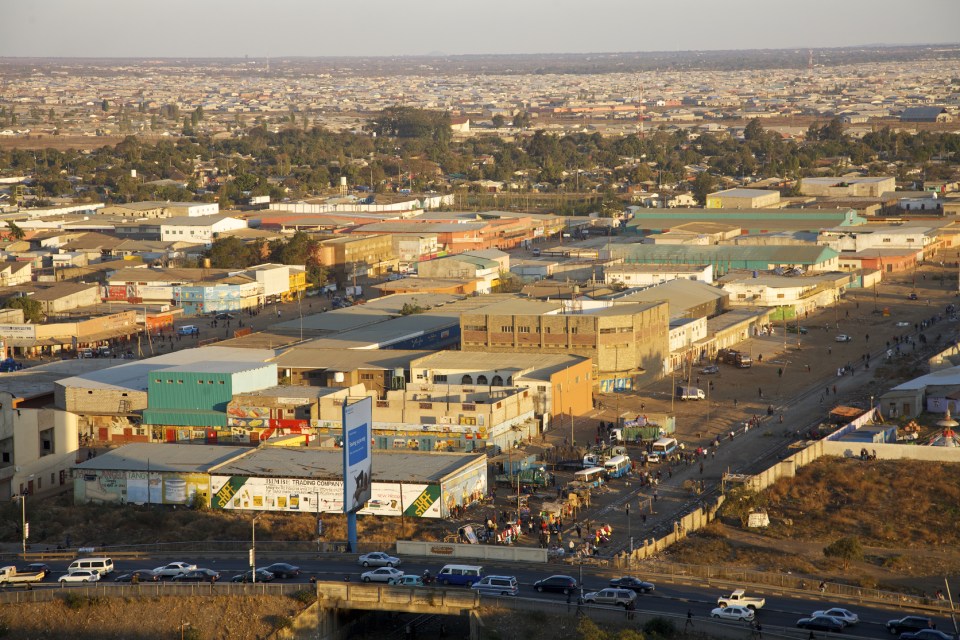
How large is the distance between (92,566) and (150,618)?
0.80 m

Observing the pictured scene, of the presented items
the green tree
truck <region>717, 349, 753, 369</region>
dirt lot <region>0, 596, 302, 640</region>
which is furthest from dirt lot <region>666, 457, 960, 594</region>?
the green tree

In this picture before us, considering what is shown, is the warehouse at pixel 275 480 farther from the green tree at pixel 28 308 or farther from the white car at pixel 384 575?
the green tree at pixel 28 308

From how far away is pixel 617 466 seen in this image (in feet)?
51.0

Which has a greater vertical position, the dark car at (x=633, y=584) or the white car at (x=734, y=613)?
the white car at (x=734, y=613)

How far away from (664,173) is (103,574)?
39.7 metres

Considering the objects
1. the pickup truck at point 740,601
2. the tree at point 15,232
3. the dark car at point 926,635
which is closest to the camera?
the dark car at point 926,635

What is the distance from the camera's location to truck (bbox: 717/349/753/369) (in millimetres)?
21156

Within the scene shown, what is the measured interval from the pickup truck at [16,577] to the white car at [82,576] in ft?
0.77

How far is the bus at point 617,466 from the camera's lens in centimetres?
1547

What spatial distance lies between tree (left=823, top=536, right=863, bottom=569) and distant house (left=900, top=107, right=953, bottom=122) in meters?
59.3

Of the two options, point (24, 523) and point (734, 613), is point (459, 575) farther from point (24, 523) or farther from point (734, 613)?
point (24, 523)

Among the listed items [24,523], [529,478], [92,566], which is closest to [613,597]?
[92,566]

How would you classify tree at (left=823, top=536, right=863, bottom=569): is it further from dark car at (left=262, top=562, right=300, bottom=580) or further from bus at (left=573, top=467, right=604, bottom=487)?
dark car at (left=262, top=562, right=300, bottom=580)

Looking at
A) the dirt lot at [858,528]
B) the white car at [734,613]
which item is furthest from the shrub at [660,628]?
the dirt lot at [858,528]
